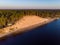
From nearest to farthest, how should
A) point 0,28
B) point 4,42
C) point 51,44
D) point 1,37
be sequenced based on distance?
point 51,44, point 4,42, point 1,37, point 0,28

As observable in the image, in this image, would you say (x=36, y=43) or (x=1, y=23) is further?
(x=1, y=23)

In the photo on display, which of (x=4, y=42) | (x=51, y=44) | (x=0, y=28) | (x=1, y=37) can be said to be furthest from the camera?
(x=0, y=28)

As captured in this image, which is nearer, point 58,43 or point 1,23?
point 58,43

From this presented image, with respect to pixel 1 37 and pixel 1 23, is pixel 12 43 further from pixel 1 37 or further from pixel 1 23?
pixel 1 23

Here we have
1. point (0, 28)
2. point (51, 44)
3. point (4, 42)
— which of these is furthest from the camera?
point (0, 28)

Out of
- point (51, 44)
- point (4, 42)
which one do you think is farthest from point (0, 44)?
point (51, 44)

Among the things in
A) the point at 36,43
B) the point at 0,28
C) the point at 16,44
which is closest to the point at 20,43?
the point at 16,44

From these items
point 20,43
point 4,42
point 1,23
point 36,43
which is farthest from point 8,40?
point 1,23

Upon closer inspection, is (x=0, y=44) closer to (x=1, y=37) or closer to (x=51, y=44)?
(x=1, y=37)
